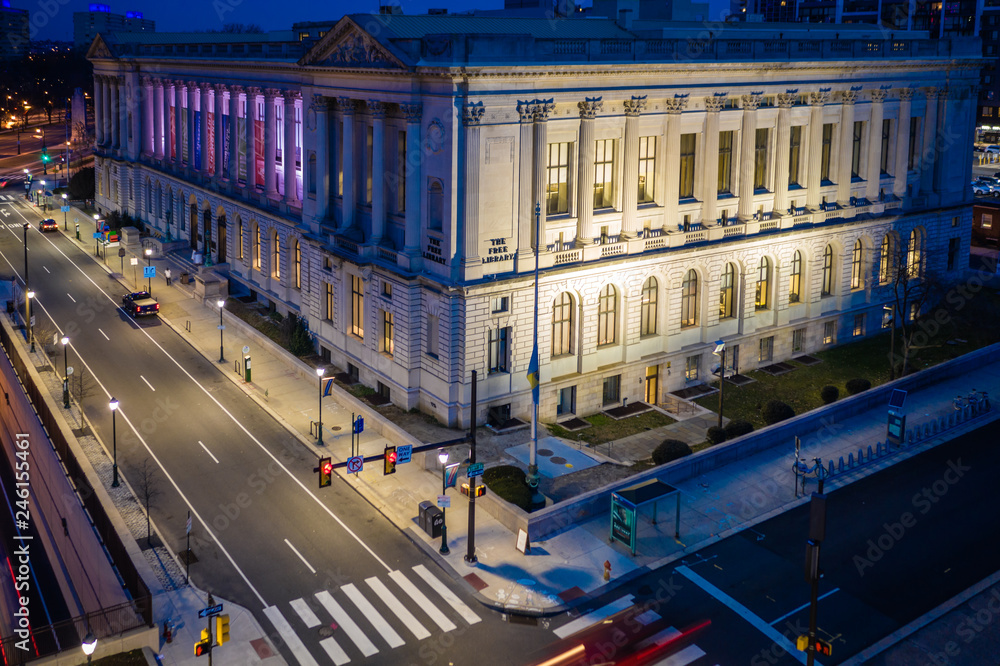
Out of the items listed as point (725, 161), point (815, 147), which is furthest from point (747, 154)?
point (815, 147)

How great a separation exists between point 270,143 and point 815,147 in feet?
125

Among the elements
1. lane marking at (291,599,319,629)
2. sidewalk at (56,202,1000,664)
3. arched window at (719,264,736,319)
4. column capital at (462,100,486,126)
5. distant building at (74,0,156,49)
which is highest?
distant building at (74,0,156,49)

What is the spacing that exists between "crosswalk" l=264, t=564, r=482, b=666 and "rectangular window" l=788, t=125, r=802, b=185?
39.0m

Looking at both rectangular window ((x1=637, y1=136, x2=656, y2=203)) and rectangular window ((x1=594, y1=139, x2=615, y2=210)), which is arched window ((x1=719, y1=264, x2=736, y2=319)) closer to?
rectangular window ((x1=637, y1=136, x2=656, y2=203))

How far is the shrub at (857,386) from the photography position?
55.5 m

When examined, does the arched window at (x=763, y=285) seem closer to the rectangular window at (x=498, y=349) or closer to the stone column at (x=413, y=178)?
the rectangular window at (x=498, y=349)

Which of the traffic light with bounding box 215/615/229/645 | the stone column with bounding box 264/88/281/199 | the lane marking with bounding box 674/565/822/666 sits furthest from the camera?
the stone column with bounding box 264/88/281/199

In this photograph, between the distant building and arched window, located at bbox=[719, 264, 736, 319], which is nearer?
arched window, located at bbox=[719, 264, 736, 319]

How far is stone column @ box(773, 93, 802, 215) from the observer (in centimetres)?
6066

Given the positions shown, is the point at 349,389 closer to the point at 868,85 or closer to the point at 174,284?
the point at 174,284

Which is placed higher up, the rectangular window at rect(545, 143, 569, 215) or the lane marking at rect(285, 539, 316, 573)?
the rectangular window at rect(545, 143, 569, 215)

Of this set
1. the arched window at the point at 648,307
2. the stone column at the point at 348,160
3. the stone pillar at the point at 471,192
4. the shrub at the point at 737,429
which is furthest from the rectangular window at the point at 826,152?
the stone column at the point at 348,160

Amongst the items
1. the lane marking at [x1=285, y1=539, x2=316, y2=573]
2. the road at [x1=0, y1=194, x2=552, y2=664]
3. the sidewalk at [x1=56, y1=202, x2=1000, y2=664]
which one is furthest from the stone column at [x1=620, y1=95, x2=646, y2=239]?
the lane marking at [x1=285, y1=539, x2=316, y2=573]

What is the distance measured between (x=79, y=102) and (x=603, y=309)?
403 ft
